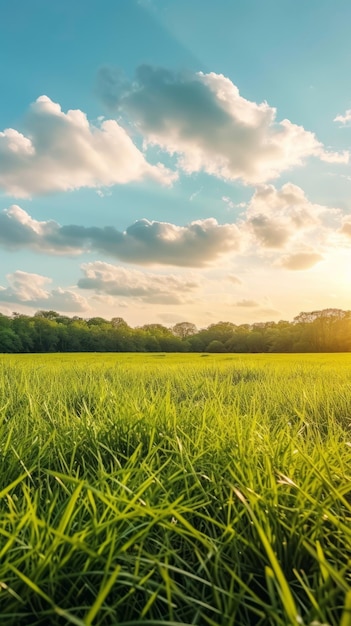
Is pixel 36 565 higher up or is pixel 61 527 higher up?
pixel 61 527

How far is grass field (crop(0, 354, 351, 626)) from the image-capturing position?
3.57ft

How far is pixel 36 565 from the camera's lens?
1212 mm

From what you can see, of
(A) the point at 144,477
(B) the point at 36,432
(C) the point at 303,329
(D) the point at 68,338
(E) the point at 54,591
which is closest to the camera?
(E) the point at 54,591

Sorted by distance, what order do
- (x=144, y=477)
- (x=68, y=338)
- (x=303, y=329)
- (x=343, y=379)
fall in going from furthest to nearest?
(x=68, y=338), (x=303, y=329), (x=343, y=379), (x=144, y=477)

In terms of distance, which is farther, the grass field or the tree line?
the tree line

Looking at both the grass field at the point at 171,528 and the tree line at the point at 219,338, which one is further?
the tree line at the point at 219,338

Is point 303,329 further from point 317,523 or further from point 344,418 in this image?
point 317,523

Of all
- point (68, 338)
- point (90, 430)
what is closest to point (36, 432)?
point (90, 430)

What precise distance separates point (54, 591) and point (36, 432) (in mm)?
1332

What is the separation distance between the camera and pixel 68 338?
157 ft

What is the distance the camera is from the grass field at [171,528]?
1087mm

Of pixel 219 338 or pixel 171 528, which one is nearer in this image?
pixel 171 528

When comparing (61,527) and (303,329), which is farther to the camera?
(303,329)

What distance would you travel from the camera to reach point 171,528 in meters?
1.28
